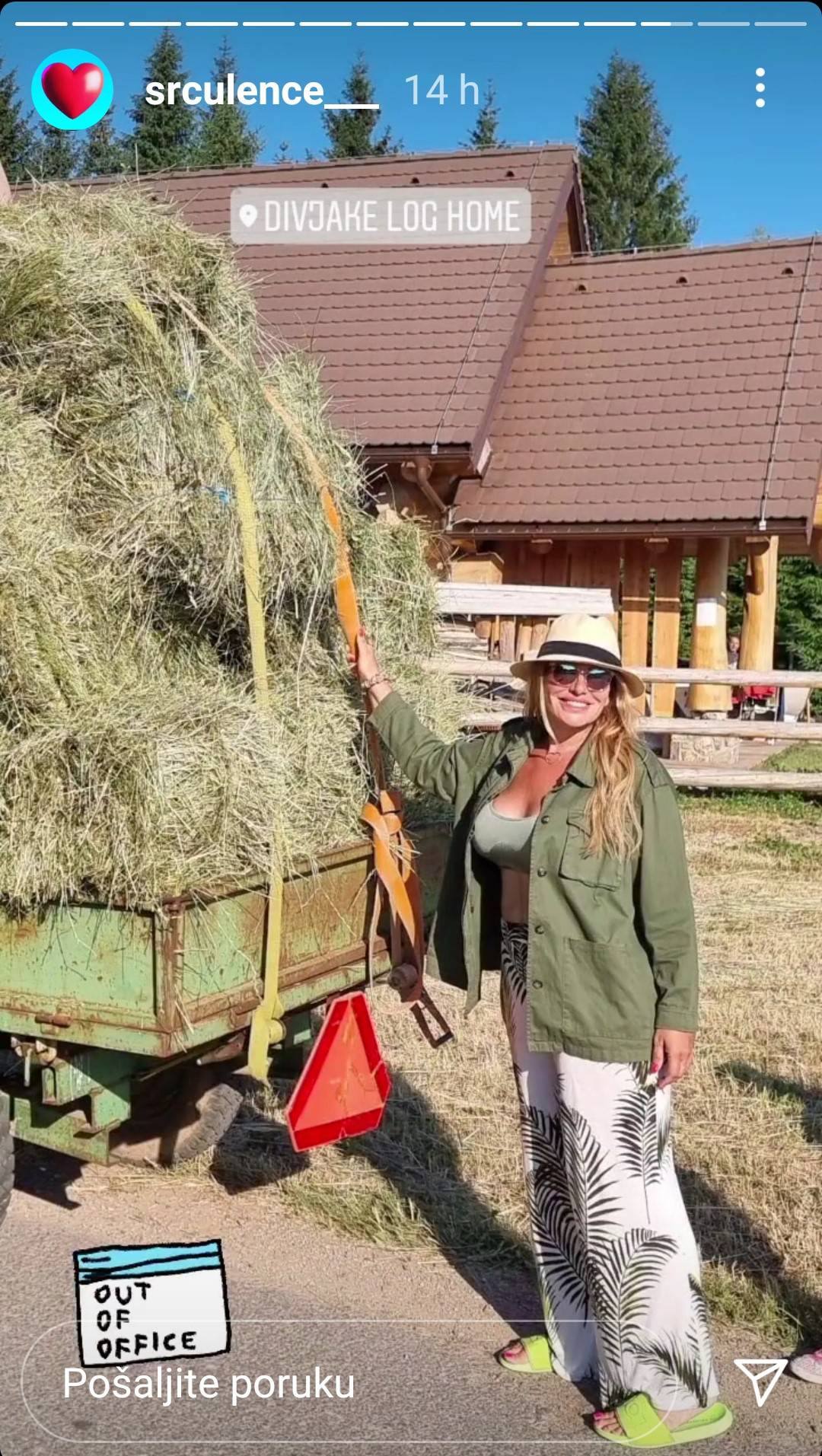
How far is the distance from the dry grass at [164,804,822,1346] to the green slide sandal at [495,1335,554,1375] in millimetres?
545

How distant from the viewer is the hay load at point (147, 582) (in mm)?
3250

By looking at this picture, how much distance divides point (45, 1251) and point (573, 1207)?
1.62m

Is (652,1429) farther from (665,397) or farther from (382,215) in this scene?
(665,397)

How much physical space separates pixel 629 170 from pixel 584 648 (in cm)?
3619

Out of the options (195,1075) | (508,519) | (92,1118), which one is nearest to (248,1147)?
(195,1075)

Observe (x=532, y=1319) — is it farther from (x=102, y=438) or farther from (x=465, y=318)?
(x=465, y=318)

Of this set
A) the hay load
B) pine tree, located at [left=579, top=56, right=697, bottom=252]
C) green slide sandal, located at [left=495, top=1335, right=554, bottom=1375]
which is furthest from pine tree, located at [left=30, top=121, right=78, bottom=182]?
pine tree, located at [left=579, top=56, right=697, bottom=252]

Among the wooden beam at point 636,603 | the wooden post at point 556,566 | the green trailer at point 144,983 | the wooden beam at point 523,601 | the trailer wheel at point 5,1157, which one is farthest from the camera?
the wooden post at point 556,566

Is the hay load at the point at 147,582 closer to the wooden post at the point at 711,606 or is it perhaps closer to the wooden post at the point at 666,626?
the wooden post at the point at 666,626

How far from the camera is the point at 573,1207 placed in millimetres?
3246

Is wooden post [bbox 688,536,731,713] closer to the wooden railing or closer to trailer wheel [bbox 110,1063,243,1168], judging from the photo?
the wooden railing

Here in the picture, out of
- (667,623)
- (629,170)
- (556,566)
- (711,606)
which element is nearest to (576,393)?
(556,566)

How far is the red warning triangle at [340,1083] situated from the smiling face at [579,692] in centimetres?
93

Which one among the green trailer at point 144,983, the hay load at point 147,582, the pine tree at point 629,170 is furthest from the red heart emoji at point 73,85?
the pine tree at point 629,170
